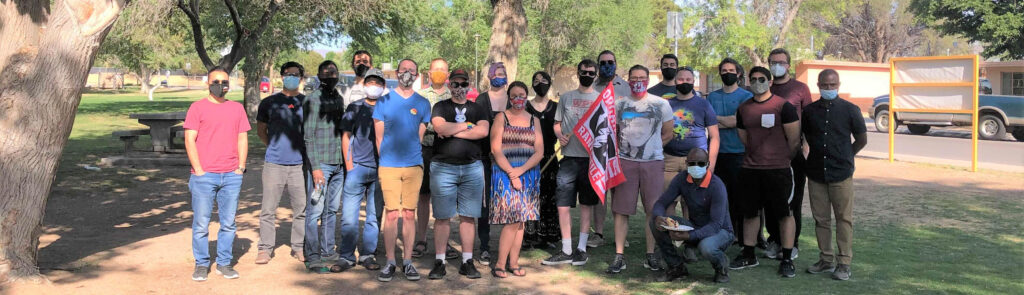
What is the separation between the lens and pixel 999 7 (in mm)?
38312

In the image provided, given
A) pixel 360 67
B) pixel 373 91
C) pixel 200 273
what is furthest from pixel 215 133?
pixel 360 67

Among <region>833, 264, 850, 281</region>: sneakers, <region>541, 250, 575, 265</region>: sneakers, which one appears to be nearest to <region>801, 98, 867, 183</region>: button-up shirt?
<region>833, 264, 850, 281</region>: sneakers

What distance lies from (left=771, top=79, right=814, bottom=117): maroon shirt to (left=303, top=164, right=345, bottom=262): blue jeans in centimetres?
381

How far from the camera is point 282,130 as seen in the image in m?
6.79

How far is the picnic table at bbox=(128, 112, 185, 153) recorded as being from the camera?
16.7m

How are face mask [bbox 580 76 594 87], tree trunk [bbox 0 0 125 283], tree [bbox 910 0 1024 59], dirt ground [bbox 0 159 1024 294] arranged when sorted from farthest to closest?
tree [bbox 910 0 1024 59]
face mask [bbox 580 76 594 87]
dirt ground [bbox 0 159 1024 294]
tree trunk [bbox 0 0 125 283]

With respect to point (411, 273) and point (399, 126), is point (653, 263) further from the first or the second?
point (399, 126)

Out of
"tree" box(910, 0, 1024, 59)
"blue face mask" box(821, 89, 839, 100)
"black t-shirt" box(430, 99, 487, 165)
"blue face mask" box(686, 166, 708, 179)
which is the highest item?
"tree" box(910, 0, 1024, 59)

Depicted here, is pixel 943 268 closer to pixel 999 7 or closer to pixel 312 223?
pixel 312 223

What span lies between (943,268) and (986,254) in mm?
817

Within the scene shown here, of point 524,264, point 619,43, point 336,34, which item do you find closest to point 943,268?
point 524,264

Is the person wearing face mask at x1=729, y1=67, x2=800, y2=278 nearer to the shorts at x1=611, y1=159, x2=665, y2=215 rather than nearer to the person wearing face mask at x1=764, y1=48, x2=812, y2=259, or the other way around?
the person wearing face mask at x1=764, y1=48, x2=812, y2=259

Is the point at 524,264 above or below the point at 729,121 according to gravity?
below

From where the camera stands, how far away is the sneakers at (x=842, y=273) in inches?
250
